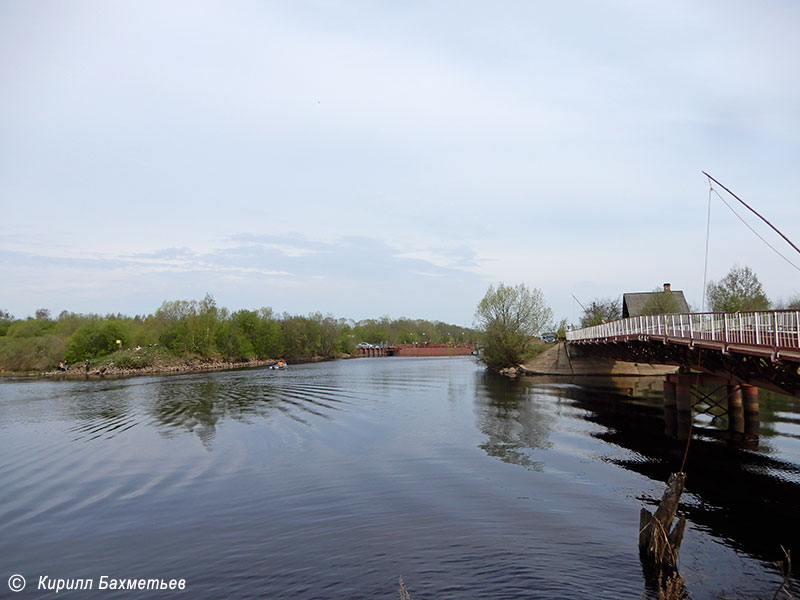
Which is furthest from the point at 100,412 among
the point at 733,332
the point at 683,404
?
the point at 733,332

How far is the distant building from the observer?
200 ft

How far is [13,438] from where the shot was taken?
90.0ft

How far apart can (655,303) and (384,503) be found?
180 feet

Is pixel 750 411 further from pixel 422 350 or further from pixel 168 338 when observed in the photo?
pixel 422 350

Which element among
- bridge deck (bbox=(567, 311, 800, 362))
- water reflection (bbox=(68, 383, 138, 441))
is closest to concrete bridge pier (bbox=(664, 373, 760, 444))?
bridge deck (bbox=(567, 311, 800, 362))

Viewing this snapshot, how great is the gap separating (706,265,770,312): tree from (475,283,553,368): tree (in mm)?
20989

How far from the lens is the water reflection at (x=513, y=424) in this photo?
2281 cm

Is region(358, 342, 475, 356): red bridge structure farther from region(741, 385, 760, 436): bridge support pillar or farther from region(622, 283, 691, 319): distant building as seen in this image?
region(741, 385, 760, 436): bridge support pillar

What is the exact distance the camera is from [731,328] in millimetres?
20750

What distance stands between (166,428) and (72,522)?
15762mm

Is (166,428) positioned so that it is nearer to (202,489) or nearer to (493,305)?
(202,489)

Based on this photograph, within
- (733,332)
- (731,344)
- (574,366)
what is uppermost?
(733,332)

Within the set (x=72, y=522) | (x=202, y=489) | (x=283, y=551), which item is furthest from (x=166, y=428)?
(x=283, y=551)

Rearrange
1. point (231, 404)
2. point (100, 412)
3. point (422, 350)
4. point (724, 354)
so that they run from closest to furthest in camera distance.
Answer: point (724, 354) → point (100, 412) → point (231, 404) → point (422, 350)
